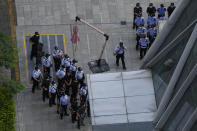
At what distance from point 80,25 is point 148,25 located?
13.2ft

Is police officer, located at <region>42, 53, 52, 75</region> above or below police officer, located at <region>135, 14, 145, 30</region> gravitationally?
below

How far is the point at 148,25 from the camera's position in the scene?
29406mm

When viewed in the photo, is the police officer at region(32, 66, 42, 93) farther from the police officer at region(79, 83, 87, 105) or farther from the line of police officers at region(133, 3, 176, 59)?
the line of police officers at region(133, 3, 176, 59)

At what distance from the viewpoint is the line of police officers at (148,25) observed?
92.5 feet

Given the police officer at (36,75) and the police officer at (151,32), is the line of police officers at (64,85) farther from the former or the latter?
the police officer at (151,32)

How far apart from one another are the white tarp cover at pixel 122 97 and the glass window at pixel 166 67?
0.31 meters

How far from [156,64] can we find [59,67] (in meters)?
9.02

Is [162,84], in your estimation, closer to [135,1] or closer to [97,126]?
[97,126]

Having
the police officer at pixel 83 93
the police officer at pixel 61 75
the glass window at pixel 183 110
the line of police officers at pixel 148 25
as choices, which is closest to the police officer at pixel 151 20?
the line of police officers at pixel 148 25

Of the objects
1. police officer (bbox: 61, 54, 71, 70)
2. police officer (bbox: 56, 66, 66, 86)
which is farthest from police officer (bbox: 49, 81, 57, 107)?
Answer: police officer (bbox: 61, 54, 71, 70)

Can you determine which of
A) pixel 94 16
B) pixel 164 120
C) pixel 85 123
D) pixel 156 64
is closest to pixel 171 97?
pixel 164 120

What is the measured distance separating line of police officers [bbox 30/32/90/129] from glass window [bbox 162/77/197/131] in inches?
310

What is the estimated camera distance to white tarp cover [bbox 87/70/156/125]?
19.5 metres

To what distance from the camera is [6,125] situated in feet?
80.3
